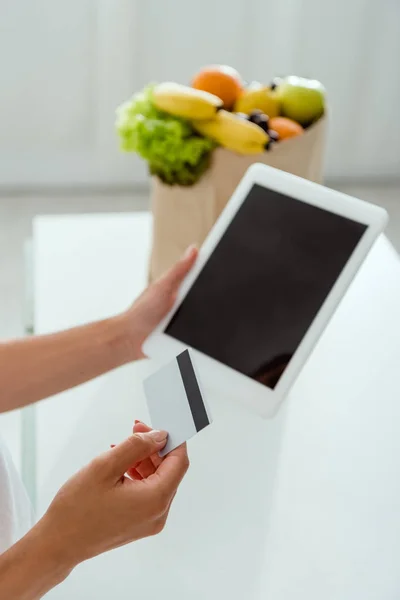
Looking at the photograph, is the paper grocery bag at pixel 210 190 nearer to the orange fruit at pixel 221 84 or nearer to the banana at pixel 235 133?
the banana at pixel 235 133

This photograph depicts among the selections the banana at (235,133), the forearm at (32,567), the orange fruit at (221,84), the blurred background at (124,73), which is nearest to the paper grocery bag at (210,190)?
the banana at (235,133)

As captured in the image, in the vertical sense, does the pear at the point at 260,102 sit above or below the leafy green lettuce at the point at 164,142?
above

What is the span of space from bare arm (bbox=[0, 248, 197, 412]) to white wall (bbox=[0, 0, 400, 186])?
1.49 metres

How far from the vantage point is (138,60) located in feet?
7.54

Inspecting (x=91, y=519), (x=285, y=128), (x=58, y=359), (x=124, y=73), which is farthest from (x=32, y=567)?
(x=124, y=73)

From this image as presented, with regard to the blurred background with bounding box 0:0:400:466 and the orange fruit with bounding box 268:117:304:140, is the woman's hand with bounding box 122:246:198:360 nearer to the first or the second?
the orange fruit with bounding box 268:117:304:140

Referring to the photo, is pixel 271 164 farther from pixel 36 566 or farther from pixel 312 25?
pixel 312 25

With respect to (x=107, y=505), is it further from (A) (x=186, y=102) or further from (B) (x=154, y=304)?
(A) (x=186, y=102)

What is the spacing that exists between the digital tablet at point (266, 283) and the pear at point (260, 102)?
155mm

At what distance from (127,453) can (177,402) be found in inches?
3.2

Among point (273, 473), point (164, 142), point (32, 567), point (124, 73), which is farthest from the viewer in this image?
point (124, 73)

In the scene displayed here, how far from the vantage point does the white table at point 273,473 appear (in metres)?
0.77

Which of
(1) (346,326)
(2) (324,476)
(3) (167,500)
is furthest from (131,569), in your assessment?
(1) (346,326)

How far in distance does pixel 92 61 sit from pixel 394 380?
1.66 m
